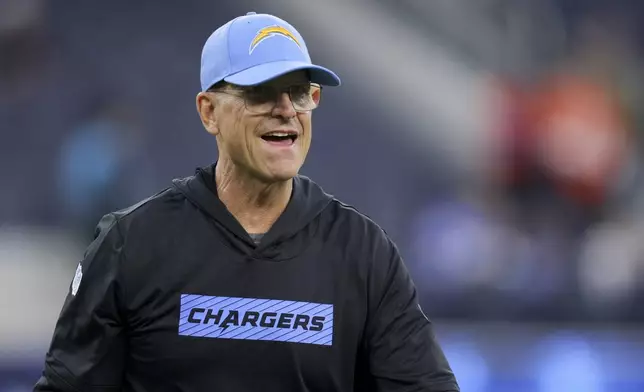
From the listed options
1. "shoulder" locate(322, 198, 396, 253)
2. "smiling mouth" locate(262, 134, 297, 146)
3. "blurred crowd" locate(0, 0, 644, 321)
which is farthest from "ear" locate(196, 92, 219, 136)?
"blurred crowd" locate(0, 0, 644, 321)

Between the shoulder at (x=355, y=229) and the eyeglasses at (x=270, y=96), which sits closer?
the eyeglasses at (x=270, y=96)

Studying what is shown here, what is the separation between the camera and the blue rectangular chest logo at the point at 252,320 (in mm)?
2391

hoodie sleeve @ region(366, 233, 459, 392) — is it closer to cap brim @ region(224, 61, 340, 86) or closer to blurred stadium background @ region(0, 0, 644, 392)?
cap brim @ region(224, 61, 340, 86)

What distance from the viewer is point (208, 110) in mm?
2531

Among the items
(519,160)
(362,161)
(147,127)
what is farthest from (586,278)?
(147,127)

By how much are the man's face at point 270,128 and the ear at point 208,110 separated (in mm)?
75

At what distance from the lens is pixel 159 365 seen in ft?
7.86

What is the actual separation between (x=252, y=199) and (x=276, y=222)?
3.1 inches

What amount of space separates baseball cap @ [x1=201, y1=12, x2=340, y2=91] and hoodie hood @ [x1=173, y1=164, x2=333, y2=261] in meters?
0.22

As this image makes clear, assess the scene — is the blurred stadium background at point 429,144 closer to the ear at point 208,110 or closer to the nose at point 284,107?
the ear at point 208,110

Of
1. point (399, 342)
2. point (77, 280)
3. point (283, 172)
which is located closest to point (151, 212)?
point (77, 280)

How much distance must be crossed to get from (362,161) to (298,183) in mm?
4813

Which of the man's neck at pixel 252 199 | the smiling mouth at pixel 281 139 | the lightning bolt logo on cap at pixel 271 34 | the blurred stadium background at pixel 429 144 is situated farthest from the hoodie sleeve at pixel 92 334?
the blurred stadium background at pixel 429 144

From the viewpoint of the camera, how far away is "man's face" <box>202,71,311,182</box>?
238 cm
